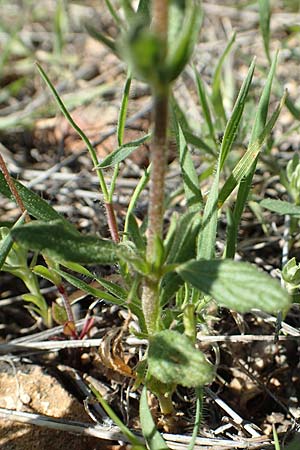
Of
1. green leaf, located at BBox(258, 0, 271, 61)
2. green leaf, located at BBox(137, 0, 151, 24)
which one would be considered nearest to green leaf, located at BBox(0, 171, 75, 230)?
green leaf, located at BBox(137, 0, 151, 24)

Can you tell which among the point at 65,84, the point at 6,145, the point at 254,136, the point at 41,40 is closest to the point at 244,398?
the point at 254,136

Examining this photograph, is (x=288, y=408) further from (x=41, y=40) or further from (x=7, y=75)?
(x=41, y=40)

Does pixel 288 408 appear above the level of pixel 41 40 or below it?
below

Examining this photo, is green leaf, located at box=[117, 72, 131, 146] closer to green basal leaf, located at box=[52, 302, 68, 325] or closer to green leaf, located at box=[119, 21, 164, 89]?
green basal leaf, located at box=[52, 302, 68, 325]

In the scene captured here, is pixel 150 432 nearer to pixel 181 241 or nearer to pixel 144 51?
pixel 181 241

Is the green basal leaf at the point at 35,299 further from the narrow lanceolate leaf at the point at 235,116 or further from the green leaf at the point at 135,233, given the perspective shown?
the narrow lanceolate leaf at the point at 235,116

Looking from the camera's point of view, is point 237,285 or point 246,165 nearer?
point 237,285

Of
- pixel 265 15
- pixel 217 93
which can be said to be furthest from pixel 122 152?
pixel 265 15
